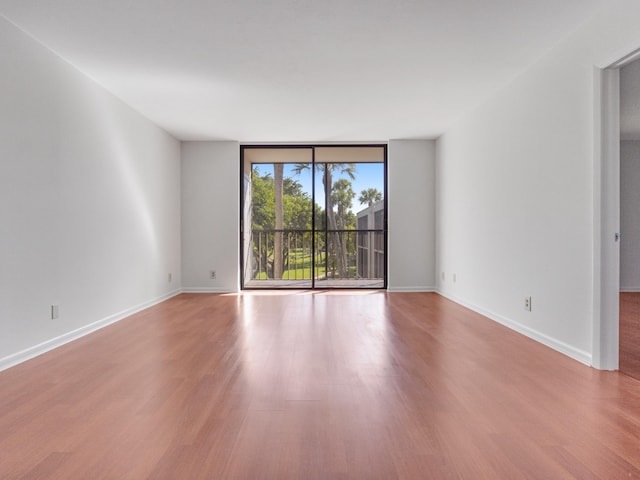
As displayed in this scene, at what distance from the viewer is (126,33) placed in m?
2.80

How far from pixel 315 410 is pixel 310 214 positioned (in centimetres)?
479

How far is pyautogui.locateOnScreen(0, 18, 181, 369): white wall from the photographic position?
265cm

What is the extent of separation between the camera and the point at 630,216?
20.2ft

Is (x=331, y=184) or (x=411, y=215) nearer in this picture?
(x=411, y=215)

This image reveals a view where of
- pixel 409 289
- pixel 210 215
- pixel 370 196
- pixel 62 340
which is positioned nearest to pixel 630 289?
pixel 409 289

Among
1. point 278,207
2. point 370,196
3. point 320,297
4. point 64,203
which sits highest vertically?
point 370,196

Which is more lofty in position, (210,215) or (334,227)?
(210,215)

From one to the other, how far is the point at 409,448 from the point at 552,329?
2.02 m

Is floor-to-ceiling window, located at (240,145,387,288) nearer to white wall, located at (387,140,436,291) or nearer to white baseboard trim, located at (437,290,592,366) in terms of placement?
white wall, located at (387,140,436,291)

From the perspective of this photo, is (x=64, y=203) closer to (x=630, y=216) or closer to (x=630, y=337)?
(x=630, y=337)

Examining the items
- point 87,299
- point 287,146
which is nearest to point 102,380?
point 87,299

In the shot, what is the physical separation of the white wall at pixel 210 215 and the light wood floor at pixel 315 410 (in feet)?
8.77

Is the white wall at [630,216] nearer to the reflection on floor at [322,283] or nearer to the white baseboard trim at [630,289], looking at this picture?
the white baseboard trim at [630,289]

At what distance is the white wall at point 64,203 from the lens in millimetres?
2650
